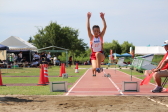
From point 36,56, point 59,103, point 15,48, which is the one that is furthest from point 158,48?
point 59,103

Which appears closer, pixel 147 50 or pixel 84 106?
pixel 84 106

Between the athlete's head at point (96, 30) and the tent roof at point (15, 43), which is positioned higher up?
the tent roof at point (15, 43)

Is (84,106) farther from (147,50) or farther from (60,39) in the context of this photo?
(60,39)

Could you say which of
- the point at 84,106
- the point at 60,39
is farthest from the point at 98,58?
the point at 60,39

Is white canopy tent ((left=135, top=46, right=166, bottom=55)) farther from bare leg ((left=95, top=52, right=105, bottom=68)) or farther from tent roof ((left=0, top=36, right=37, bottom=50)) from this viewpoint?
bare leg ((left=95, top=52, right=105, bottom=68))

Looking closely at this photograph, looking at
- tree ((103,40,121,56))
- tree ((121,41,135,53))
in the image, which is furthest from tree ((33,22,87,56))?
tree ((121,41,135,53))

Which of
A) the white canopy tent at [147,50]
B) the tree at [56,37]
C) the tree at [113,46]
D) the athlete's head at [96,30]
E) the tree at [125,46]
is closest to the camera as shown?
the athlete's head at [96,30]

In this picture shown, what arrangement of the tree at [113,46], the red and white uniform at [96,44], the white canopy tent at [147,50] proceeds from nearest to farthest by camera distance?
1. the red and white uniform at [96,44]
2. the white canopy tent at [147,50]
3. the tree at [113,46]

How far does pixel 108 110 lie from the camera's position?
7.84 m

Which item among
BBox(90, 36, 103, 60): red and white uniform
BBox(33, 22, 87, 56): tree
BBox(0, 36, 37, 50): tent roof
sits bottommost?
BBox(90, 36, 103, 60): red and white uniform

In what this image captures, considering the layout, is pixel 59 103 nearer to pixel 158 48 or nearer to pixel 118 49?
pixel 158 48

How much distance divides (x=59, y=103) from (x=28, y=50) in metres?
37.8

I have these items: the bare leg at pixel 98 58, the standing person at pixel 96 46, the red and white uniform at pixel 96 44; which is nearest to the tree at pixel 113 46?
the standing person at pixel 96 46

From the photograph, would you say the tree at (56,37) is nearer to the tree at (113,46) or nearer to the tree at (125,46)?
the tree at (113,46)
